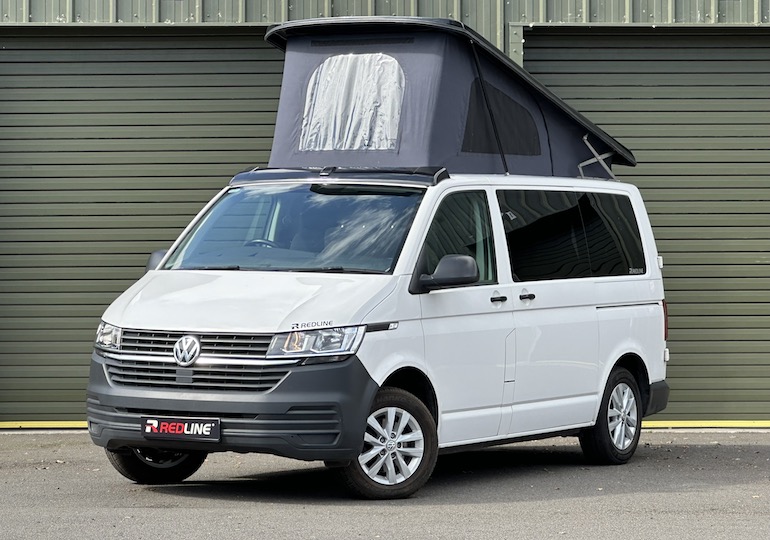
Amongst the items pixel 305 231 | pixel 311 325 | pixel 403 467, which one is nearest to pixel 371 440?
pixel 403 467

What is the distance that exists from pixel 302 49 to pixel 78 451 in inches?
151

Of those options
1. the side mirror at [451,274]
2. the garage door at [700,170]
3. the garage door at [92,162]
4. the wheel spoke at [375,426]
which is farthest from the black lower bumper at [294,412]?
the garage door at [700,170]

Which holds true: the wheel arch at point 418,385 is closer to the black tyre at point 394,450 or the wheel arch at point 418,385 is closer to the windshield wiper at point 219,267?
the black tyre at point 394,450

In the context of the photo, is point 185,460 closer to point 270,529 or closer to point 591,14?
point 270,529

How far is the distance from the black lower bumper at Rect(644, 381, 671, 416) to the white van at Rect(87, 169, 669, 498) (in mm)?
507

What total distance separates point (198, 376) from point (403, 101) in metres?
3.00

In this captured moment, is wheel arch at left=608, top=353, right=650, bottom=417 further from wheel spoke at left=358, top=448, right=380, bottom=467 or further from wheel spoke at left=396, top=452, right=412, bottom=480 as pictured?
wheel spoke at left=358, top=448, right=380, bottom=467

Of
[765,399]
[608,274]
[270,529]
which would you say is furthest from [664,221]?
[270,529]

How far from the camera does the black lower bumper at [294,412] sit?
28.1 feet

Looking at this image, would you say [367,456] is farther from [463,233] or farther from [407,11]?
[407,11]

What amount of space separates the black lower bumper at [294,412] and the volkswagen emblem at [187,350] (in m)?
0.18

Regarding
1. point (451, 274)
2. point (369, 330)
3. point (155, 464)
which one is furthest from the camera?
point (155, 464)

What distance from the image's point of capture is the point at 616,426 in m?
11.4

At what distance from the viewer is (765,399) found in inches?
579
